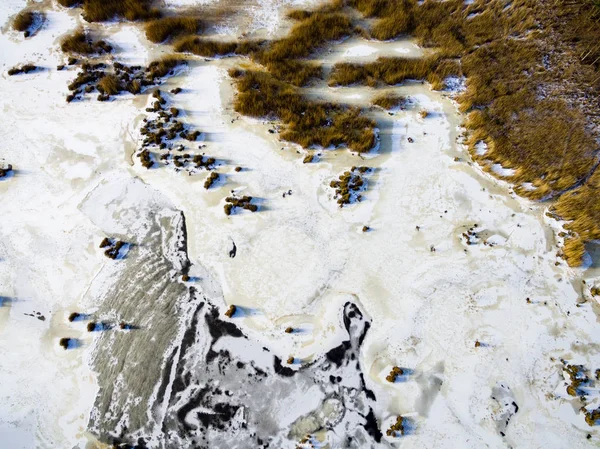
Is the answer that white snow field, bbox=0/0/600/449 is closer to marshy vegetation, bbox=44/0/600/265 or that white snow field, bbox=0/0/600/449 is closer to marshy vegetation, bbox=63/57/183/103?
marshy vegetation, bbox=63/57/183/103

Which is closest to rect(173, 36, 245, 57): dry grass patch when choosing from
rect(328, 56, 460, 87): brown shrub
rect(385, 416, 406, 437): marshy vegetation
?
rect(328, 56, 460, 87): brown shrub

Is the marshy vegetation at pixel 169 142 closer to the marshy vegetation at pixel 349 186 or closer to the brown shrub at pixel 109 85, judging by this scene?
the brown shrub at pixel 109 85

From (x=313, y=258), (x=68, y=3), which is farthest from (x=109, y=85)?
(x=313, y=258)

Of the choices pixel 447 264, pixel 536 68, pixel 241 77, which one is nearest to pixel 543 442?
pixel 447 264

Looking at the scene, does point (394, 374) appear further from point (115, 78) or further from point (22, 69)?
point (22, 69)

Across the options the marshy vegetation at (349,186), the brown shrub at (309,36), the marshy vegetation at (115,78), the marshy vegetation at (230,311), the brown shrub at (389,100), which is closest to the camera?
the marshy vegetation at (230,311)

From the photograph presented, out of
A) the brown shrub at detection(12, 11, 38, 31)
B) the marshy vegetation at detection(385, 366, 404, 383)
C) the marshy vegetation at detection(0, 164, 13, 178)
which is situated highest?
the brown shrub at detection(12, 11, 38, 31)

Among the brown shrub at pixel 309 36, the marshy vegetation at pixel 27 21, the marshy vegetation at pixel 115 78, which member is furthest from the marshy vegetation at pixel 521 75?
the marshy vegetation at pixel 27 21
